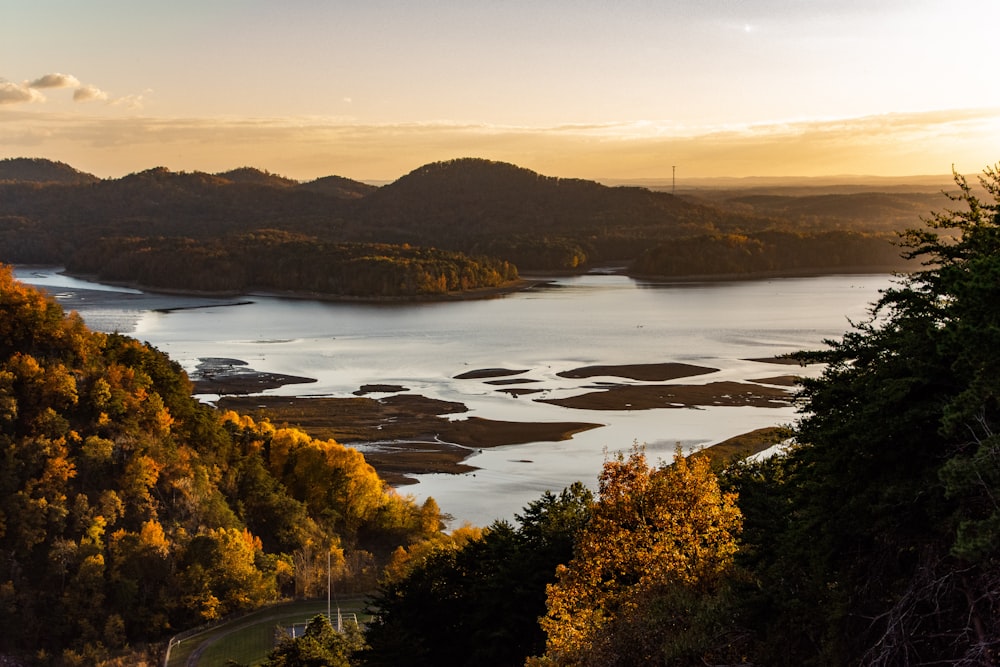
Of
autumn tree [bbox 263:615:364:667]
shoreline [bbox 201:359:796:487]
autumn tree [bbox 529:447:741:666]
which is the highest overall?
autumn tree [bbox 529:447:741:666]

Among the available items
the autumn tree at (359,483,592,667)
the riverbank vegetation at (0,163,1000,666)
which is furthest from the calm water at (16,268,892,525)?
the autumn tree at (359,483,592,667)

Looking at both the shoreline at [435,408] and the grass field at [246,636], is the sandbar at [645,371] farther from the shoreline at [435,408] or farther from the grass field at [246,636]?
the grass field at [246,636]

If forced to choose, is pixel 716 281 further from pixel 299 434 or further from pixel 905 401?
pixel 905 401

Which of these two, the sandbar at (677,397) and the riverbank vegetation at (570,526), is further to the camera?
A: the sandbar at (677,397)

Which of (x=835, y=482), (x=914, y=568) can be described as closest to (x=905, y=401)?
(x=835, y=482)

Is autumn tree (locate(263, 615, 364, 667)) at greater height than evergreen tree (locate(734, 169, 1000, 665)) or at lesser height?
lesser

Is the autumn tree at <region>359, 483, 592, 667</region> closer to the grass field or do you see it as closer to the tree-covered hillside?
the grass field

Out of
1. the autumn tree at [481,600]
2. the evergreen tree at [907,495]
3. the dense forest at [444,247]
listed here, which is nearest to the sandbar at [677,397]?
the autumn tree at [481,600]
